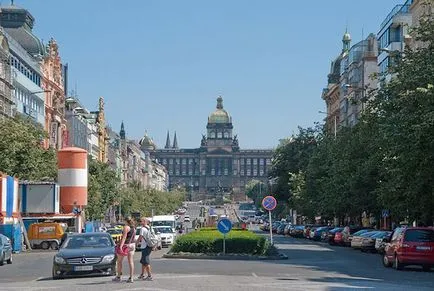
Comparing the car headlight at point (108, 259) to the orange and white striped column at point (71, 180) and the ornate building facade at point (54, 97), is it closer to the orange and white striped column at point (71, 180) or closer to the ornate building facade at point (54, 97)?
the orange and white striped column at point (71, 180)

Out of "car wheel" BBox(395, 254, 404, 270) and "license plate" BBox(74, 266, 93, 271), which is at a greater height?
"license plate" BBox(74, 266, 93, 271)

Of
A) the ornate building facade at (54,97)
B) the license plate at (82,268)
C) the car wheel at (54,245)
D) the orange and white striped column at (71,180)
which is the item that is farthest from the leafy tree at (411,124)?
the ornate building facade at (54,97)

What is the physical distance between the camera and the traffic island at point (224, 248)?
4116cm

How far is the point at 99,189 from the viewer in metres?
93.6

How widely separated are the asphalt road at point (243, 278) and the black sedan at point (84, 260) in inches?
17.0

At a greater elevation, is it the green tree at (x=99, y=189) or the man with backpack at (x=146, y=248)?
the green tree at (x=99, y=189)

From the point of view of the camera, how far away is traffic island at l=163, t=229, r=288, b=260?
41.2 m

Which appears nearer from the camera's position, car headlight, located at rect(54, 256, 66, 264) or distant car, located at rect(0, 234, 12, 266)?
car headlight, located at rect(54, 256, 66, 264)

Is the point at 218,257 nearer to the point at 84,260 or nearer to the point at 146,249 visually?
the point at 84,260

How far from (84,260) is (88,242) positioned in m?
1.44

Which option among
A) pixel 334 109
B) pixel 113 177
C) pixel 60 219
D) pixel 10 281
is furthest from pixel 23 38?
pixel 10 281

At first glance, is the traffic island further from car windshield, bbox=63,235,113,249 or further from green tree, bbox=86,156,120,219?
green tree, bbox=86,156,120,219

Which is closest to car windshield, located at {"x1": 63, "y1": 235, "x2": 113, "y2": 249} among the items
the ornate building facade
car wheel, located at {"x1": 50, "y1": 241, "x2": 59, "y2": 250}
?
car wheel, located at {"x1": 50, "y1": 241, "x2": 59, "y2": 250}

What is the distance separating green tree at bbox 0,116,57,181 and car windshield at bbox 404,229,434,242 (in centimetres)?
2907
